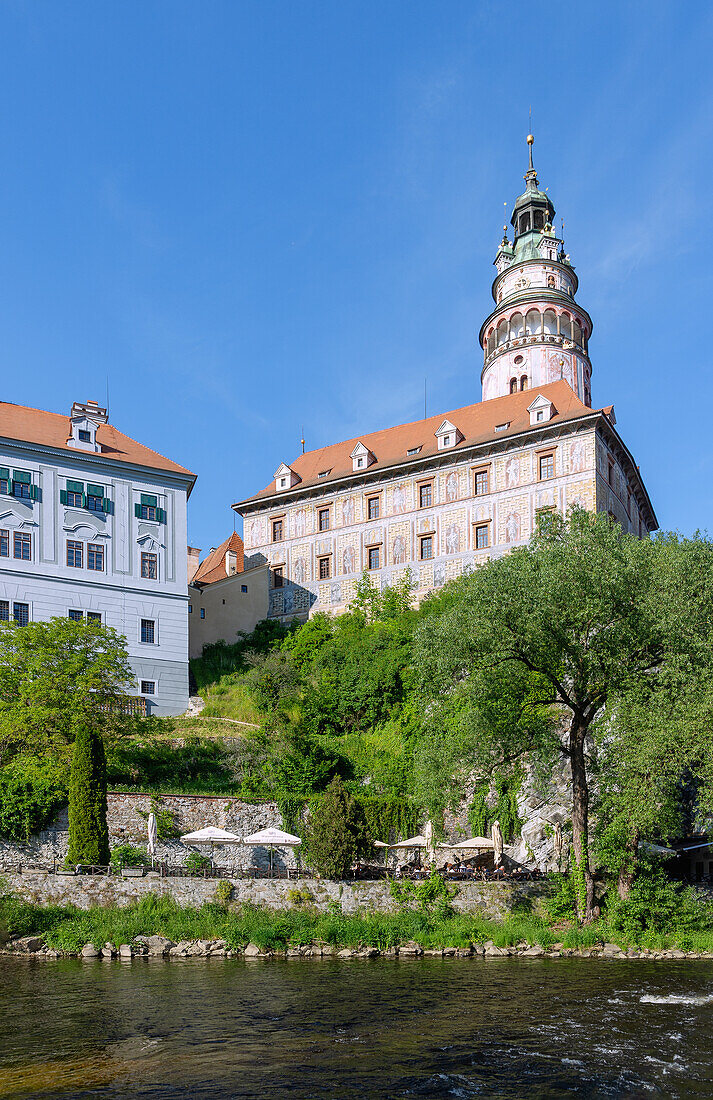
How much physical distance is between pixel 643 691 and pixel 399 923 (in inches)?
360

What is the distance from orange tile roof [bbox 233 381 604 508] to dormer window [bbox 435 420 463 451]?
405 mm

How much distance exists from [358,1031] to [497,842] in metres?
16.5

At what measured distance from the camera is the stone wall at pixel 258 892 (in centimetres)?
2662

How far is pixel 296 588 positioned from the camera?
2158 inches

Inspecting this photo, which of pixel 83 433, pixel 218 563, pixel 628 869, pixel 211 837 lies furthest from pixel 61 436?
pixel 628 869

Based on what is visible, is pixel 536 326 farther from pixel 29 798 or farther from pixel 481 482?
pixel 29 798

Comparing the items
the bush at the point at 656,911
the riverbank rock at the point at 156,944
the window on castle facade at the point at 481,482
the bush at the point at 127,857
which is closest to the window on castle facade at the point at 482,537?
the window on castle facade at the point at 481,482

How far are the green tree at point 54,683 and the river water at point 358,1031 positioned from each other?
34.7 feet

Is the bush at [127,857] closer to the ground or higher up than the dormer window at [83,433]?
closer to the ground

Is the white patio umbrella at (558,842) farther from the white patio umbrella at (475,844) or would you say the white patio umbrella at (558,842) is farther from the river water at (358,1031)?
the river water at (358,1031)

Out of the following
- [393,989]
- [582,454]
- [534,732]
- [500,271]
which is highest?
[500,271]

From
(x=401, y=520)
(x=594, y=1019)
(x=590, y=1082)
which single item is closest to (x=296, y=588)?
(x=401, y=520)

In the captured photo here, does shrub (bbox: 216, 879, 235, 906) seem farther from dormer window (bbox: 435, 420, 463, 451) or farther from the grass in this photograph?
dormer window (bbox: 435, 420, 463, 451)

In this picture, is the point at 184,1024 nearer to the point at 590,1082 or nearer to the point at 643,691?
the point at 590,1082
